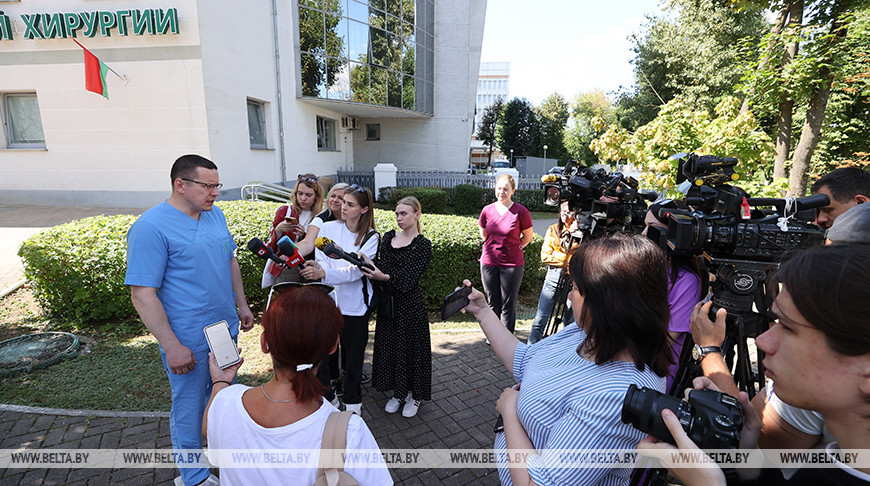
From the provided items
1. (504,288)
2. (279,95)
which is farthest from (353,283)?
(279,95)

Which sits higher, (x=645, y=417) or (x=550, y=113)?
(x=550, y=113)

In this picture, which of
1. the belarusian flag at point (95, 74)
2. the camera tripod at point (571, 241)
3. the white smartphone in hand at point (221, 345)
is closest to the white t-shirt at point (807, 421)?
the white smartphone in hand at point (221, 345)

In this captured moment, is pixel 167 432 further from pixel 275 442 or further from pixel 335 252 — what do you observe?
pixel 275 442

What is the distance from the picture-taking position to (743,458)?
1259mm

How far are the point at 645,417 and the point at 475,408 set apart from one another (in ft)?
9.33

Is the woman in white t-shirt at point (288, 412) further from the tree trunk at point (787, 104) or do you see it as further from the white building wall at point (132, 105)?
the white building wall at point (132, 105)

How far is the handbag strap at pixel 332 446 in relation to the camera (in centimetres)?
141

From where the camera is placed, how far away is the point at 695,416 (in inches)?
43.3

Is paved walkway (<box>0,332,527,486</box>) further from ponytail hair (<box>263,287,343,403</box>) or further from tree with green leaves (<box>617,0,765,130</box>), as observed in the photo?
tree with green leaves (<box>617,0,765,130</box>)

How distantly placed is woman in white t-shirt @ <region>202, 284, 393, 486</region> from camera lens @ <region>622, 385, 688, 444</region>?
2.82ft

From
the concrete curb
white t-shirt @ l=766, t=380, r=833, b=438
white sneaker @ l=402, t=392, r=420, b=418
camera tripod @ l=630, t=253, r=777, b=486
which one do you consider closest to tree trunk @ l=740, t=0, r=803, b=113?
camera tripod @ l=630, t=253, r=777, b=486

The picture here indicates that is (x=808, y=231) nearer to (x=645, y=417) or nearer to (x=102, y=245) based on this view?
(x=645, y=417)

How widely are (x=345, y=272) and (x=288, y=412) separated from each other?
6.46 feet

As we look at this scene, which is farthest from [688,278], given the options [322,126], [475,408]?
[322,126]
